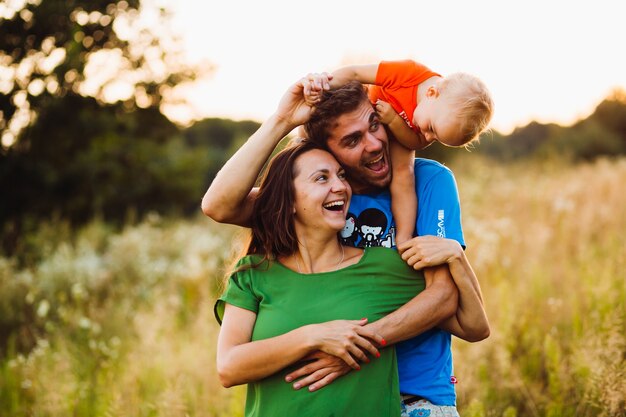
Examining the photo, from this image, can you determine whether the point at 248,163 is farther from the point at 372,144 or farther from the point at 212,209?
the point at 372,144

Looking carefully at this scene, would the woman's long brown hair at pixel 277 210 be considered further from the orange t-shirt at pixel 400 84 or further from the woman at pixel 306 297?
the orange t-shirt at pixel 400 84

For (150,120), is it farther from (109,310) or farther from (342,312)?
(342,312)

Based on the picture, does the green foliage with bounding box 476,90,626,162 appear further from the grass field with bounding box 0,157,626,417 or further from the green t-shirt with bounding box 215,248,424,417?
the green t-shirt with bounding box 215,248,424,417

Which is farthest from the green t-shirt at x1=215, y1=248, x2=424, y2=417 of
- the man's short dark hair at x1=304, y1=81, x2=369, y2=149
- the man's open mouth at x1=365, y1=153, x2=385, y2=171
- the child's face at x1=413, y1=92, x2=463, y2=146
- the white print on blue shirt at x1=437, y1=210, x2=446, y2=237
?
the child's face at x1=413, y1=92, x2=463, y2=146

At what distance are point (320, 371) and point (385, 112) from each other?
4.55 ft

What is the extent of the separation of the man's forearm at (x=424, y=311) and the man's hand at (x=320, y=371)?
0.73 ft

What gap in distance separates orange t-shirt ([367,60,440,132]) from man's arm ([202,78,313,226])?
1.76 feet

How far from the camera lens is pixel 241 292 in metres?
2.71

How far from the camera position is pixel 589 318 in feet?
14.6

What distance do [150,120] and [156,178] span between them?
85.8 inches

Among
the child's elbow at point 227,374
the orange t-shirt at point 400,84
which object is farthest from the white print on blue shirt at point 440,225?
the child's elbow at point 227,374

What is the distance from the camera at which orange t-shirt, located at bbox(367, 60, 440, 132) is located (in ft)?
10.4

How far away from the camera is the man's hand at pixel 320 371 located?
8.17ft

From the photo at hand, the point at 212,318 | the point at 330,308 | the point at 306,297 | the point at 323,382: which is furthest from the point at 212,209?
the point at 212,318
